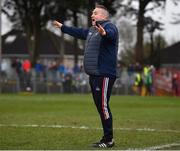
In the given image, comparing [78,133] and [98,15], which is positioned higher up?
[98,15]

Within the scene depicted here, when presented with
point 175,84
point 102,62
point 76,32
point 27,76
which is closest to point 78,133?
point 76,32

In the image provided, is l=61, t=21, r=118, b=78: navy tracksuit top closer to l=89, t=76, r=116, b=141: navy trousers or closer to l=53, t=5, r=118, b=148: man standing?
l=53, t=5, r=118, b=148: man standing

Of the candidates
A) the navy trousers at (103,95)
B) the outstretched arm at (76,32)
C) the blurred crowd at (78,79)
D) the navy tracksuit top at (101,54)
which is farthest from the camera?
the blurred crowd at (78,79)

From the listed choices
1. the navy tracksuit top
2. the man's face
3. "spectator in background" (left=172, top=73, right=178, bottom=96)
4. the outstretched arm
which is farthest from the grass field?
"spectator in background" (left=172, top=73, right=178, bottom=96)

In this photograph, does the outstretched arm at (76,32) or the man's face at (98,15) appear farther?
the outstretched arm at (76,32)

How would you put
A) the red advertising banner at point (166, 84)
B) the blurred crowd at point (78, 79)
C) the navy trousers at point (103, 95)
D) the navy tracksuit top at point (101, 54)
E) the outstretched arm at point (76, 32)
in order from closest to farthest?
the navy tracksuit top at point (101, 54) < the navy trousers at point (103, 95) < the outstretched arm at point (76, 32) < the blurred crowd at point (78, 79) < the red advertising banner at point (166, 84)

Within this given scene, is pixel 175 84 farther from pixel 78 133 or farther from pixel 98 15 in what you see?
pixel 98 15

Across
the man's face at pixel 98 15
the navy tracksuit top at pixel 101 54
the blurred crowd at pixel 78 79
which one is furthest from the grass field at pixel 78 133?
the blurred crowd at pixel 78 79

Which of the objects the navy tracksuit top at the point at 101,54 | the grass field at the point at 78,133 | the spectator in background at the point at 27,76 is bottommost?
the grass field at the point at 78,133

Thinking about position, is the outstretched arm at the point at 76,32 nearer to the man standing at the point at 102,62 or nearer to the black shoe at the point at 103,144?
the man standing at the point at 102,62

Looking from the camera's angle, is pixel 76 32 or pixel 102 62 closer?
pixel 102 62

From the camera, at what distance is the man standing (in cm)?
1040

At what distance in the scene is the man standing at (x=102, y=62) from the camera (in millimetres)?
10398

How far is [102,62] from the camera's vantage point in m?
10.4
